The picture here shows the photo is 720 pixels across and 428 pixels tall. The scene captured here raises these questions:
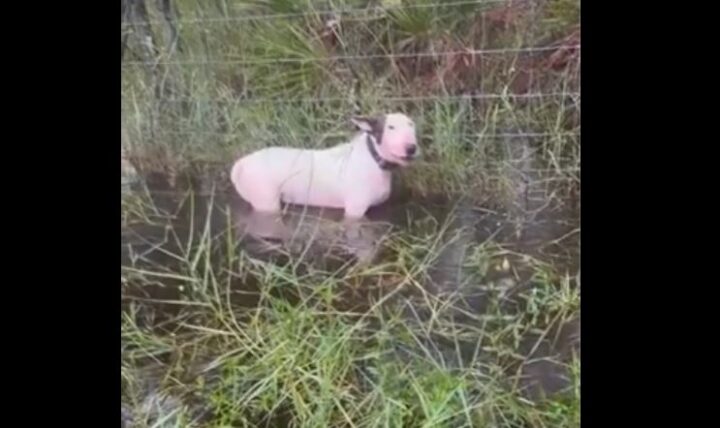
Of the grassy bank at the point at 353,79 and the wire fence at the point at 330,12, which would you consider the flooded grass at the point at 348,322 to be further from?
the wire fence at the point at 330,12

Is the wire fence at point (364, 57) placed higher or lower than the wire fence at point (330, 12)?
lower

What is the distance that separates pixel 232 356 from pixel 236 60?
56cm

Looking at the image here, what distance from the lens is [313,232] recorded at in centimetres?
158

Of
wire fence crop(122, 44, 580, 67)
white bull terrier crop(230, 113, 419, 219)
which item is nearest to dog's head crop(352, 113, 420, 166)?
white bull terrier crop(230, 113, 419, 219)

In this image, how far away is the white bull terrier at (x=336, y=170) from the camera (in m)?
1.53

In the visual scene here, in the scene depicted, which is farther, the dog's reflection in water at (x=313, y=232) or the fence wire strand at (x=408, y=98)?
the dog's reflection in water at (x=313, y=232)

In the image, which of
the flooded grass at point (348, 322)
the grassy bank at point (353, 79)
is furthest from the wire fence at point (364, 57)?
the flooded grass at point (348, 322)

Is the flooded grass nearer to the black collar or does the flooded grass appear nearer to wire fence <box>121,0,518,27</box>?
the black collar

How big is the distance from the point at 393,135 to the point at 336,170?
128 millimetres

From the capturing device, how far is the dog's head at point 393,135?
1521 millimetres

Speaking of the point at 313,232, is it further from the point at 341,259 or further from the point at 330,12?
the point at 330,12

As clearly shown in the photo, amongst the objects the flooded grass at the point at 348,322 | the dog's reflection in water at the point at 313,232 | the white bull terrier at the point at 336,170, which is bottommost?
the flooded grass at the point at 348,322

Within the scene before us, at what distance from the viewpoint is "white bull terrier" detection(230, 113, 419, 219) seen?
153cm
